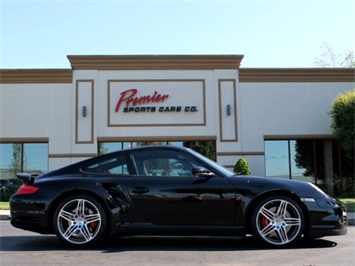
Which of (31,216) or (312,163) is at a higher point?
(312,163)

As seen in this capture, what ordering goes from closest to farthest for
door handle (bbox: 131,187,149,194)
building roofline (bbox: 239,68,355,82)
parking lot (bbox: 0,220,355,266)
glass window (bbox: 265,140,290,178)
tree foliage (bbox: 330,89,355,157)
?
parking lot (bbox: 0,220,355,266) < door handle (bbox: 131,187,149,194) < tree foliage (bbox: 330,89,355,157) < building roofline (bbox: 239,68,355,82) < glass window (bbox: 265,140,290,178)

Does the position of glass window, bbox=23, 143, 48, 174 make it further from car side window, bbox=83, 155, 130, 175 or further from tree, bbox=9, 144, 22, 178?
car side window, bbox=83, 155, 130, 175

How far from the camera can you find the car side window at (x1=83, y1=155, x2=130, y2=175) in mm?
6082

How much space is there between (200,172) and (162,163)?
0.71 meters

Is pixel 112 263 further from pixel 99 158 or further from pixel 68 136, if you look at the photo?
pixel 68 136

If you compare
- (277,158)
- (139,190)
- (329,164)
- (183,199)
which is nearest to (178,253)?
(183,199)

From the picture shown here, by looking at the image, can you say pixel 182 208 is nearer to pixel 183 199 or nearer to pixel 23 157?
pixel 183 199

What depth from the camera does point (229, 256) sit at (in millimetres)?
5266

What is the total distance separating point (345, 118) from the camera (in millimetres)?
17562

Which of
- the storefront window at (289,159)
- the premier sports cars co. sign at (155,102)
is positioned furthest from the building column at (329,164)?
the premier sports cars co. sign at (155,102)

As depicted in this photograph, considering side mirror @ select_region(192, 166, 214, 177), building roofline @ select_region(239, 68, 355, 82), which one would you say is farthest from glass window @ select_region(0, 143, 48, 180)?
side mirror @ select_region(192, 166, 214, 177)

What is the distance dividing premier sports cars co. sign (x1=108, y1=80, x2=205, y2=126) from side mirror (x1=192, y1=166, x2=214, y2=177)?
1292cm

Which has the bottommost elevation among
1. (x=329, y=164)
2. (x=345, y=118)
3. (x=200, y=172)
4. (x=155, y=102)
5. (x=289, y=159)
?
(x=200, y=172)

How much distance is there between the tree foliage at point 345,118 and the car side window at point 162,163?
13086 millimetres
